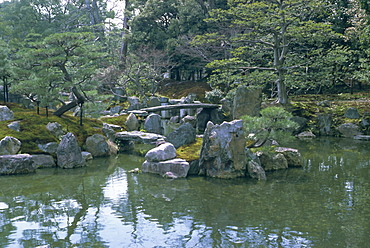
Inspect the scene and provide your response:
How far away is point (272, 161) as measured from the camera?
1173 cm

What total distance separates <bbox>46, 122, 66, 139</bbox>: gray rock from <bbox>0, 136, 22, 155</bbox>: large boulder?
2.00m

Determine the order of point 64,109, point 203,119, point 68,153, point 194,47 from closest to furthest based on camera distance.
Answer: point 68,153, point 64,109, point 203,119, point 194,47

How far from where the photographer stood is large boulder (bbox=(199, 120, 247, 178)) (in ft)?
34.8

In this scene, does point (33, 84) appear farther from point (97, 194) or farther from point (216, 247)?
point (216, 247)

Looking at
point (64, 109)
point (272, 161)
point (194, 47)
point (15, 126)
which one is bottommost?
point (272, 161)

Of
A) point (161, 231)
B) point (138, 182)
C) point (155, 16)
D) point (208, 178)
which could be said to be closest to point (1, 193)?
point (138, 182)

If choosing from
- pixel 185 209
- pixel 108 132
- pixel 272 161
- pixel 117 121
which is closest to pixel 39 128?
pixel 108 132

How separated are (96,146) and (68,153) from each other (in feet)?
7.18

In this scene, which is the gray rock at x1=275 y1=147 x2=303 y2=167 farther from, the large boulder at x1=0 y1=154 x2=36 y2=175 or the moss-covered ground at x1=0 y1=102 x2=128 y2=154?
the large boulder at x1=0 y1=154 x2=36 y2=175

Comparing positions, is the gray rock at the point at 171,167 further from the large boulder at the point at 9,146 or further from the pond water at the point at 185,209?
the large boulder at the point at 9,146

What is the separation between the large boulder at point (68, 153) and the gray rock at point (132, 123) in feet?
18.7

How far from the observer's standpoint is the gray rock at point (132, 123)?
18.1 meters

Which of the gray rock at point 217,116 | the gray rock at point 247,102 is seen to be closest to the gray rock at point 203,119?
the gray rock at point 217,116

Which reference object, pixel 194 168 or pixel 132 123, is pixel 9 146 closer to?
pixel 194 168
